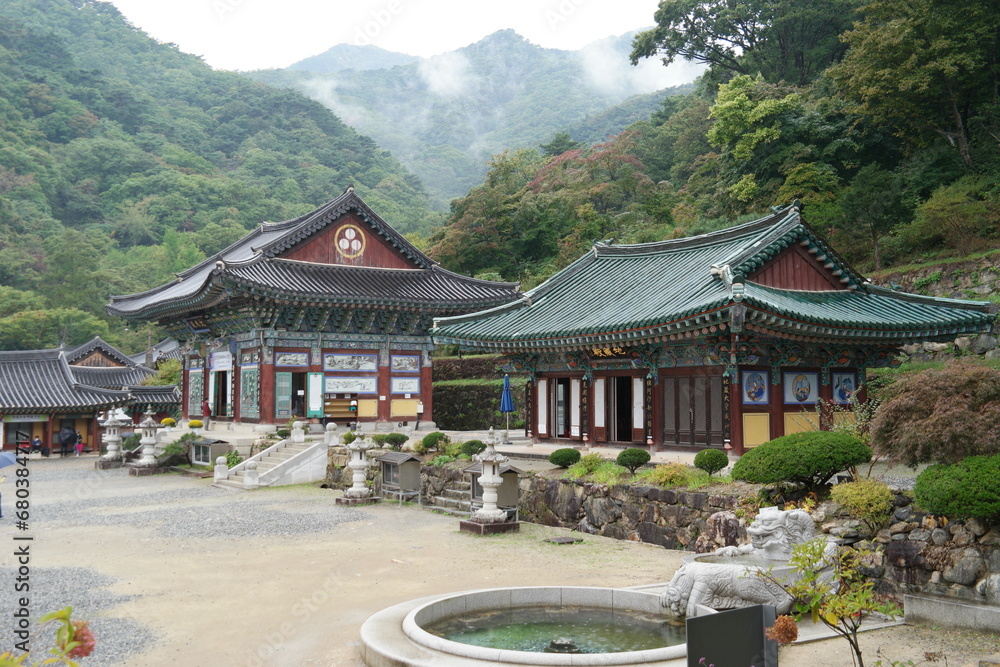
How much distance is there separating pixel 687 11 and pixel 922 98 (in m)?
19.9

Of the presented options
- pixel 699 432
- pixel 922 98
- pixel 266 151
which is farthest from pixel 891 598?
pixel 266 151

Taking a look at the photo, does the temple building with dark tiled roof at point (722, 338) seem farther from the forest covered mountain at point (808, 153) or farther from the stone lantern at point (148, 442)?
the stone lantern at point (148, 442)

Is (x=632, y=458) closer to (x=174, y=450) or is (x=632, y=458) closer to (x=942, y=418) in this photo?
(x=942, y=418)

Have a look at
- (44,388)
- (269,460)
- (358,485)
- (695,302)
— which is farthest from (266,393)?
(695,302)

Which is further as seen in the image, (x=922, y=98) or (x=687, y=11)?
(x=687, y=11)

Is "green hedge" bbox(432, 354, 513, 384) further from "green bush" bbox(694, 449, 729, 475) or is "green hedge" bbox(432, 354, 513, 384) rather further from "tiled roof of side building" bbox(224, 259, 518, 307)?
"green bush" bbox(694, 449, 729, 475)

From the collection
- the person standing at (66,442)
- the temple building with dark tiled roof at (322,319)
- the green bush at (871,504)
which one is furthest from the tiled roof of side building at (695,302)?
the person standing at (66,442)

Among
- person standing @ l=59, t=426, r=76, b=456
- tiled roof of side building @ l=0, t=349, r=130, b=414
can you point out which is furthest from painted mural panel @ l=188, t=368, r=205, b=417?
person standing @ l=59, t=426, r=76, b=456

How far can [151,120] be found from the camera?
9881 centimetres

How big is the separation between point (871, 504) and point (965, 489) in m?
1.67

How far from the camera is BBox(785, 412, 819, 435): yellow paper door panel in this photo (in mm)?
19156

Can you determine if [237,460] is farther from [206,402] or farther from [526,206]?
[526,206]

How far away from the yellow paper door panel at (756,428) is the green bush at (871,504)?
289 inches

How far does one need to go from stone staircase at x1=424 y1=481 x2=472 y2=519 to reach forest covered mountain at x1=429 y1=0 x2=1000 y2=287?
20.6 meters
